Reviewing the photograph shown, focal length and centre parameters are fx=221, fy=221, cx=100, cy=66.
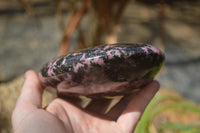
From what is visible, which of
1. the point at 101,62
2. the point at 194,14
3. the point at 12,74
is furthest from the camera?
the point at 194,14

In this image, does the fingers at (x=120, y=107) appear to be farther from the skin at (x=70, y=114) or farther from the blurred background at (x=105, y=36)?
the blurred background at (x=105, y=36)

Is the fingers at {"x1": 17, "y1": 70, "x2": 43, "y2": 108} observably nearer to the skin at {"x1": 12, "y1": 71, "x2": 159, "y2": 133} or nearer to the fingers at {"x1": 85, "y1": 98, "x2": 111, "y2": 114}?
the skin at {"x1": 12, "y1": 71, "x2": 159, "y2": 133}

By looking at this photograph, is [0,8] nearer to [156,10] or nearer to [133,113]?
[156,10]

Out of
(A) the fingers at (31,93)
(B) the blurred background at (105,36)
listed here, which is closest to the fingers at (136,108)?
(A) the fingers at (31,93)

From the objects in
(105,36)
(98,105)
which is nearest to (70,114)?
(98,105)

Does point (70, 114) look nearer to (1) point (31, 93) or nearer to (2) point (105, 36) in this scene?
(1) point (31, 93)

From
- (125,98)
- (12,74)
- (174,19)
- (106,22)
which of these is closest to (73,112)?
(125,98)

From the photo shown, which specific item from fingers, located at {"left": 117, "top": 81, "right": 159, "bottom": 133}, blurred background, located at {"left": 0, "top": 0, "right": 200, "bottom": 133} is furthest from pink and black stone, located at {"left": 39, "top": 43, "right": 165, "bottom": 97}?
blurred background, located at {"left": 0, "top": 0, "right": 200, "bottom": 133}
